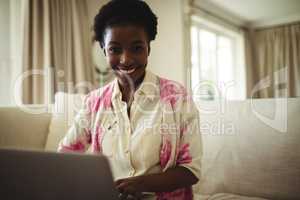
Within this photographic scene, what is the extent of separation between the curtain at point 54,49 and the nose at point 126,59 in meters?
1.69

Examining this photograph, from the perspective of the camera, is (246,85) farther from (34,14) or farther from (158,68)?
(34,14)

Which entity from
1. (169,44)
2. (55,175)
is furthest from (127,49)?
(169,44)

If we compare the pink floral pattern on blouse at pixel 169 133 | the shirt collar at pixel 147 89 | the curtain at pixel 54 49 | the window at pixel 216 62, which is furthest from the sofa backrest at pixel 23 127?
the window at pixel 216 62

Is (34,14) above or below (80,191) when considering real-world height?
above

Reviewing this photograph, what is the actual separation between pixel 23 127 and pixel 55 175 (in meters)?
1.45

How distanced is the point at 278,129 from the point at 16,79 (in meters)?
1.94

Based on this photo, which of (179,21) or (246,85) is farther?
(179,21)

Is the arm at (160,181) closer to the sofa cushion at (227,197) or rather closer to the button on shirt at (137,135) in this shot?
the button on shirt at (137,135)

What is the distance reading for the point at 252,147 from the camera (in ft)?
4.45

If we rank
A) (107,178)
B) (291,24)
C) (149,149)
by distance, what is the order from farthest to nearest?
(291,24), (149,149), (107,178)

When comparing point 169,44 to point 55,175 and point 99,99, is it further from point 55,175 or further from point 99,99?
point 55,175

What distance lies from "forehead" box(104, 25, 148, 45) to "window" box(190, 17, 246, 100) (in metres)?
1.40

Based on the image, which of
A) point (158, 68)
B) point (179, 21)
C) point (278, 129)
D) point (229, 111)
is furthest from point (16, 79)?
point (278, 129)

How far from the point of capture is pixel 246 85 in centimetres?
213
